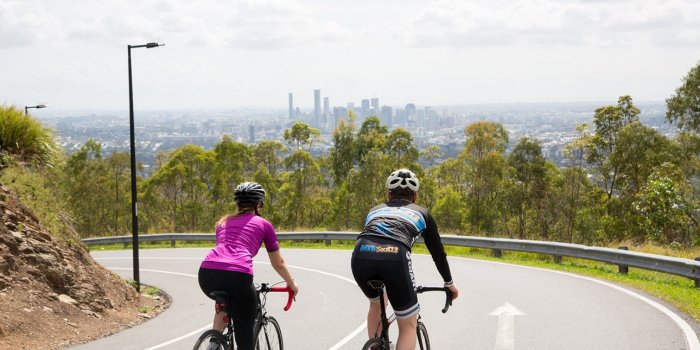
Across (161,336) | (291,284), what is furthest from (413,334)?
(161,336)

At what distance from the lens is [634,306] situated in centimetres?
1305

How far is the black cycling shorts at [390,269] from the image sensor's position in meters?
5.65

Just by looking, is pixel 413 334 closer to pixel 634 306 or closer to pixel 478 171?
pixel 634 306

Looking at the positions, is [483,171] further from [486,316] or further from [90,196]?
[486,316]

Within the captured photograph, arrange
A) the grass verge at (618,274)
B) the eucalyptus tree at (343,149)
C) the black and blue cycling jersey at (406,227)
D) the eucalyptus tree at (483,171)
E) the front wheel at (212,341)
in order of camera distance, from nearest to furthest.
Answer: the black and blue cycling jersey at (406,227) < the front wheel at (212,341) < the grass verge at (618,274) < the eucalyptus tree at (483,171) < the eucalyptus tree at (343,149)

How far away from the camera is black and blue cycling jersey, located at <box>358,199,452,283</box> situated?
579 cm

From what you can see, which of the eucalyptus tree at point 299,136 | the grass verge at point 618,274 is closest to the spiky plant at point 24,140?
the grass verge at point 618,274

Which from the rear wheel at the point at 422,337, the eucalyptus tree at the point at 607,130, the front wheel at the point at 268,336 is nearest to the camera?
the rear wheel at the point at 422,337

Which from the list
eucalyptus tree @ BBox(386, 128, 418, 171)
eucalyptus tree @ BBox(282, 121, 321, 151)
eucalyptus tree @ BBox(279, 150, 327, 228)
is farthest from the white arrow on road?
eucalyptus tree @ BBox(282, 121, 321, 151)

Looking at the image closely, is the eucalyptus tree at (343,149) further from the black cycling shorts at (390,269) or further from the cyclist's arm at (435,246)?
the black cycling shorts at (390,269)

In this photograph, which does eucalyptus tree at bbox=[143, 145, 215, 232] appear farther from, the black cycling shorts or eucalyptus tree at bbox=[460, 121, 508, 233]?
the black cycling shorts

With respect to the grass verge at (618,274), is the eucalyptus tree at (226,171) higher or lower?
lower

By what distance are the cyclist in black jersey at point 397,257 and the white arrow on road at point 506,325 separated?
4.16 meters

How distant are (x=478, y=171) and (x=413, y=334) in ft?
226
